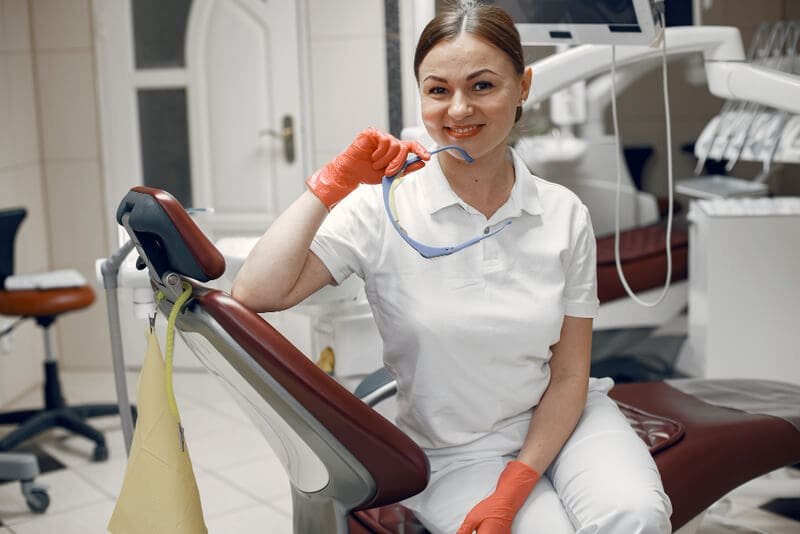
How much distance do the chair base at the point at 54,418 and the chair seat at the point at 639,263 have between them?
1752mm

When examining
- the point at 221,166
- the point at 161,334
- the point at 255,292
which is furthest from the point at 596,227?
the point at 255,292

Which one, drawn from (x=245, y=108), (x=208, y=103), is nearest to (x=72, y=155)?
(x=208, y=103)

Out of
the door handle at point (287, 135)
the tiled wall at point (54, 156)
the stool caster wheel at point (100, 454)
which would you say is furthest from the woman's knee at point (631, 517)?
the tiled wall at point (54, 156)

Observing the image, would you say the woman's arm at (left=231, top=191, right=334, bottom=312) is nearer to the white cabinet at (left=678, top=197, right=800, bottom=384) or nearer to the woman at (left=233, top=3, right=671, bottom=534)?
the woman at (left=233, top=3, right=671, bottom=534)

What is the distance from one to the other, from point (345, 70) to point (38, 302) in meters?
1.51

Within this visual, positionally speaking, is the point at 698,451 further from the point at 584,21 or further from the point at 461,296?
the point at 584,21

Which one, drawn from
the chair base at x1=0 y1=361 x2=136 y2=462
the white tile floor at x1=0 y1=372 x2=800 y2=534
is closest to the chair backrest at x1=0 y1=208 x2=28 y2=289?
the chair base at x1=0 y1=361 x2=136 y2=462

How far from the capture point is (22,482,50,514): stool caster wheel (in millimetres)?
2721

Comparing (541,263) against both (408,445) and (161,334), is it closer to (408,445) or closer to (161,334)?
(408,445)

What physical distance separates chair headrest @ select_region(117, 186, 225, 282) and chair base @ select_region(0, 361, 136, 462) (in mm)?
2033

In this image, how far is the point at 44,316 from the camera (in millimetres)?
3236

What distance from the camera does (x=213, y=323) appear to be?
1.26 meters

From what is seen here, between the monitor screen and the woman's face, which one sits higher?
the monitor screen

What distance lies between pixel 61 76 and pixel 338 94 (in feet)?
3.90
